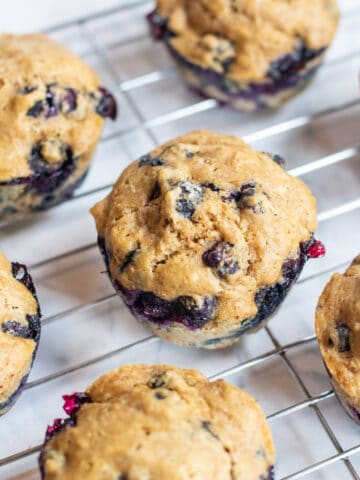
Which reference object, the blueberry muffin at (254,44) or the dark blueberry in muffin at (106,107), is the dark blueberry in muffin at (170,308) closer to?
the dark blueberry in muffin at (106,107)

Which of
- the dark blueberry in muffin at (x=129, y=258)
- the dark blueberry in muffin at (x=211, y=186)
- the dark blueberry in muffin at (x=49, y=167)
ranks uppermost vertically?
the dark blueberry in muffin at (x=211, y=186)

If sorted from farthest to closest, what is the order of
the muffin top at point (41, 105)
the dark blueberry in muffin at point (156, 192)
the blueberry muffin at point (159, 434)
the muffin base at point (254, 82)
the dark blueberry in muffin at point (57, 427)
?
the muffin base at point (254, 82), the muffin top at point (41, 105), the dark blueberry in muffin at point (156, 192), the dark blueberry in muffin at point (57, 427), the blueberry muffin at point (159, 434)

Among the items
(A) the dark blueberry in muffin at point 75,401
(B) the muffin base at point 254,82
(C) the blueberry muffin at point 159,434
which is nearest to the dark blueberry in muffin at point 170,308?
(C) the blueberry muffin at point 159,434

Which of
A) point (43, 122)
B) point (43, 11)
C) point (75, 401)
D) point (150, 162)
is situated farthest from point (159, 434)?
point (43, 11)

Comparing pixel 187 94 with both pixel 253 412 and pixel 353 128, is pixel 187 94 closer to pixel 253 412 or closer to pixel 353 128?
pixel 353 128

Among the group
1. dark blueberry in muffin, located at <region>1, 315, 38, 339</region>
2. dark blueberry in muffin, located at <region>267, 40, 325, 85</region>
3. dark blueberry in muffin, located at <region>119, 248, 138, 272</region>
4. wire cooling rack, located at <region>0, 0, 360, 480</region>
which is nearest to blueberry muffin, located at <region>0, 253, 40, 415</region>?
dark blueberry in muffin, located at <region>1, 315, 38, 339</region>

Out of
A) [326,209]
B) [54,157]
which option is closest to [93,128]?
[54,157]

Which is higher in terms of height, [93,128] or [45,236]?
[93,128]
